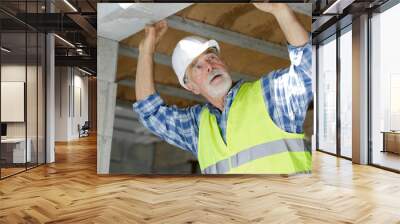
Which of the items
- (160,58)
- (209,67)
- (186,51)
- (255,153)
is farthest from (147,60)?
(255,153)

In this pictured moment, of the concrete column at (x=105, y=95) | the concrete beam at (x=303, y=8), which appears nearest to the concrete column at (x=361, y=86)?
the concrete beam at (x=303, y=8)

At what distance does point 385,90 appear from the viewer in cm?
770

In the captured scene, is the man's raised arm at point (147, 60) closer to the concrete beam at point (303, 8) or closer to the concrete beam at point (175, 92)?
the concrete beam at point (175, 92)

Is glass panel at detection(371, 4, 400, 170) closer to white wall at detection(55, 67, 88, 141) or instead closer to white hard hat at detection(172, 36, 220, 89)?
white hard hat at detection(172, 36, 220, 89)

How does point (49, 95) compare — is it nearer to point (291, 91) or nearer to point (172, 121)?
point (172, 121)

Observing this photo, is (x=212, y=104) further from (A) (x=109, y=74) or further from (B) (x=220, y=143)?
(A) (x=109, y=74)

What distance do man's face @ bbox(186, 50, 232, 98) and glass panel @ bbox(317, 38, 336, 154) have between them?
4702mm

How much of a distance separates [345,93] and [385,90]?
1759 mm

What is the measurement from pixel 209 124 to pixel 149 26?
6.19ft

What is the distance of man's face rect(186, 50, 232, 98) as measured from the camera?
6488 mm

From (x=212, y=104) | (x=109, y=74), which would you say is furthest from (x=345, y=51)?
(x=109, y=74)

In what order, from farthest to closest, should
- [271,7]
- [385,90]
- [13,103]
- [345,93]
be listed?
[345,93]
[385,90]
[13,103]
[271,7]

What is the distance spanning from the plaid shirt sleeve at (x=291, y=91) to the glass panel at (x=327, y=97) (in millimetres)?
3963

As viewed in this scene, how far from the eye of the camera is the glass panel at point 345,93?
9.09m
